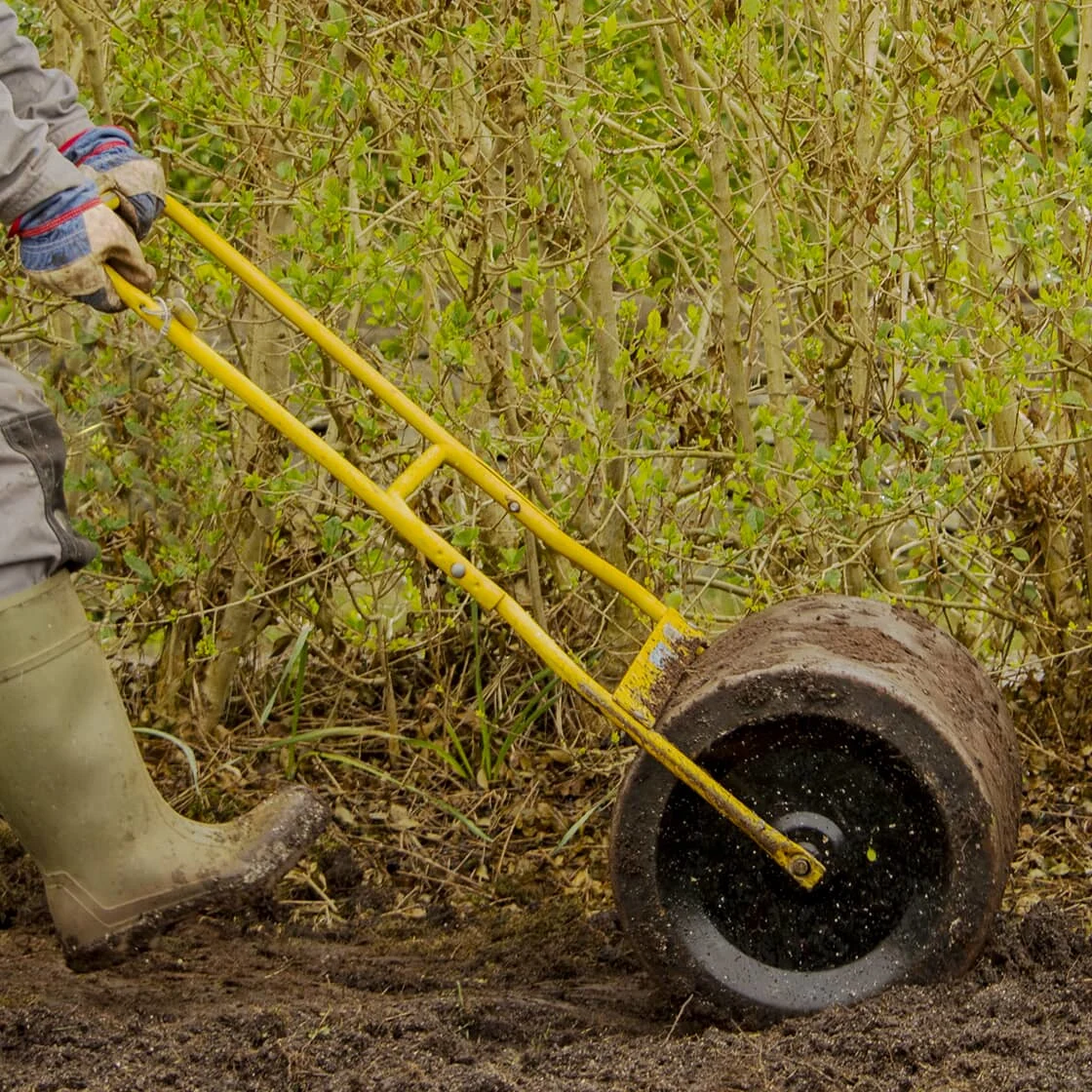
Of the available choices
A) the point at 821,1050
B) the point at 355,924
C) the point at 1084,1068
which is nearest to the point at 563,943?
the point at 355,924

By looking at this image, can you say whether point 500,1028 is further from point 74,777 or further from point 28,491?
point 28,491

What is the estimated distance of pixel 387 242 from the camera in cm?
459

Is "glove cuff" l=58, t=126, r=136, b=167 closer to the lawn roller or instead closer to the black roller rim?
the lawn roller

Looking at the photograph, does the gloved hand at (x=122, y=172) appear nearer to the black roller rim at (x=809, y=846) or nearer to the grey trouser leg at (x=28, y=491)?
the grey trouser leg at (x=28, y=491)

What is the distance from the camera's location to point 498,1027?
3.17 metres

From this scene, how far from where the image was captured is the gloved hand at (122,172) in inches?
122

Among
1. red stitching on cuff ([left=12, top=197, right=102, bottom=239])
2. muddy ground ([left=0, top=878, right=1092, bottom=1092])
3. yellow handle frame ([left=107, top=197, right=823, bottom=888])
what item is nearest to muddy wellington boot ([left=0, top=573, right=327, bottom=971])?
muddy ground ([left=0, top=878, right=1092, bottom=1092])

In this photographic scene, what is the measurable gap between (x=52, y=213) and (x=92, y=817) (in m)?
1.10

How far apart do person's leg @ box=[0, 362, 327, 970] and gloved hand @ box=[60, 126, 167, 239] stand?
1.23ft

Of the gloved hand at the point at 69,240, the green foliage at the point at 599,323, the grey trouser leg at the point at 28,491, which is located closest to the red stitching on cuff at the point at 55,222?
the gloved hand at the point at 69,240

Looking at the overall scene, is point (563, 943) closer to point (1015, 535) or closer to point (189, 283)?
point (1015, 535)

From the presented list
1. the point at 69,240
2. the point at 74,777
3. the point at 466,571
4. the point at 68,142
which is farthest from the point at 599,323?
the point at 74,777

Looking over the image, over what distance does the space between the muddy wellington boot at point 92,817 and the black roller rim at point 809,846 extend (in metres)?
0.78

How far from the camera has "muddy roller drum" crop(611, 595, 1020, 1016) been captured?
3.02m
